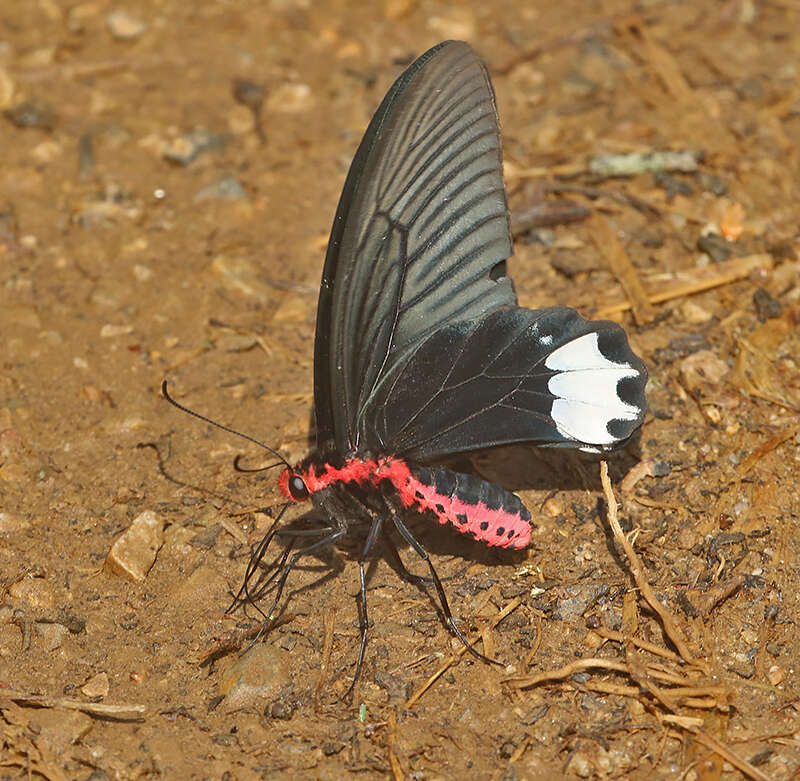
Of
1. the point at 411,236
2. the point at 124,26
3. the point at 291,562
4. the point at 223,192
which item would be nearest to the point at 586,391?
the point at 411,236

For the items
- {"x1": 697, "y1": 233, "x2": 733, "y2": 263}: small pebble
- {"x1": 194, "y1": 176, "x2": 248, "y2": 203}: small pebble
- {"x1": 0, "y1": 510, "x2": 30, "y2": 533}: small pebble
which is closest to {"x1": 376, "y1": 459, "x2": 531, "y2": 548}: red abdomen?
{"x1": 0, "y1": 510, "x2": 30, "y2": 533}: small pebble

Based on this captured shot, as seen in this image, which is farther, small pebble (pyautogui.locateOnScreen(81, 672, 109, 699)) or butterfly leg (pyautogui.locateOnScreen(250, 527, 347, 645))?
butterfly leg (pyautogui.locateOnScreen(250, 527, 347, 645))

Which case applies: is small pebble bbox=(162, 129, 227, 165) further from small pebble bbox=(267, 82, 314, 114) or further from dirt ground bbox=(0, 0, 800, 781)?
small pebble bbox=(267, 82, 314, 114)

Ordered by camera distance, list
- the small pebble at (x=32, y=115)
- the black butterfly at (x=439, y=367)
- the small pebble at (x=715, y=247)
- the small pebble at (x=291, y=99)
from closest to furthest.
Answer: the black butterfly at (x=439, y=367)
the small pebble at (x=715, y=247)
the small pebble at (x=32, y=115)
the small pebble at (x=291, y=99)

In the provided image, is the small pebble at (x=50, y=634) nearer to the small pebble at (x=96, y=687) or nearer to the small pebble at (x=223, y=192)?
the small pebble at (x=96, y=687)

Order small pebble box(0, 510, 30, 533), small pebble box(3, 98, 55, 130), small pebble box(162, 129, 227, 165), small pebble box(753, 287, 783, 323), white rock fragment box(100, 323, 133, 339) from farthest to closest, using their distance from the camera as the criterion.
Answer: small pebble box(3, 98, 55, 130), small pebble box(162, 129, 227, 165), white rock fragment box(100, 323, 133, 339), small pebble box(753, 287, 783, 323), small pebble box(0, 510, 30, 533)

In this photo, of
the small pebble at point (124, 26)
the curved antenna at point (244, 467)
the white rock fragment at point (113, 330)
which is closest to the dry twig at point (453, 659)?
the curved antenna at point (244, 467)

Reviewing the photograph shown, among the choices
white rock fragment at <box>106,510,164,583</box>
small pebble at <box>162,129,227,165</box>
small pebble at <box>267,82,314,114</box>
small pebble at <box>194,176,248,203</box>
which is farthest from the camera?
small pebble at <box>267,82,314,114</box>

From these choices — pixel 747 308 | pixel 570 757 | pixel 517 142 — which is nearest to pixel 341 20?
pixel 517 142
